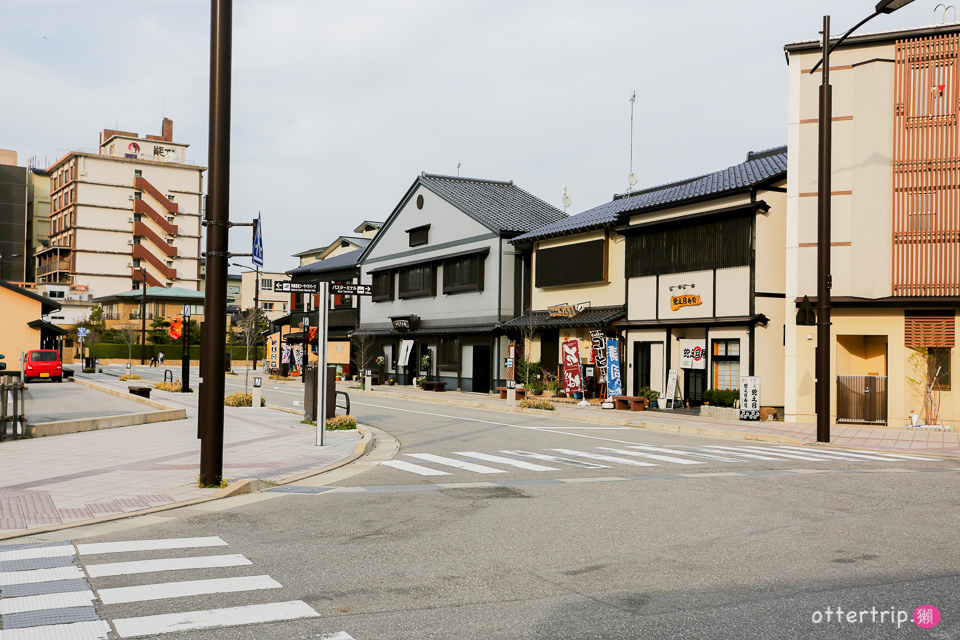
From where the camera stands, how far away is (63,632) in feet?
17.8

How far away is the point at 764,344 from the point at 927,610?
22171 millimetres

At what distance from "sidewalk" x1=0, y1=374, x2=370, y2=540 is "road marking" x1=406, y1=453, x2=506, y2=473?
49.9 inches

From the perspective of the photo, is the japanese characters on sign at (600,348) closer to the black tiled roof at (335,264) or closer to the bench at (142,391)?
the bench at (142,391)

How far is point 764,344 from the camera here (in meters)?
27.3

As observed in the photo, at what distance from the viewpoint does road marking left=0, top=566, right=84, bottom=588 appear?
262 inches

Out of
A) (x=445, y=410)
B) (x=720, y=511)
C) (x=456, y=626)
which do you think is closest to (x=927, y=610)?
(x=456, y=626)

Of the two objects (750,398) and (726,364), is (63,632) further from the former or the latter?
(726,364)

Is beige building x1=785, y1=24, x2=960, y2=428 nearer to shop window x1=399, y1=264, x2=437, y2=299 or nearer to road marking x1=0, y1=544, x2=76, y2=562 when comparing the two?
road marking x1=0, y1=544, x2=76, y2=562

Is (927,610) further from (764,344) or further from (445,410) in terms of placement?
(445,410)

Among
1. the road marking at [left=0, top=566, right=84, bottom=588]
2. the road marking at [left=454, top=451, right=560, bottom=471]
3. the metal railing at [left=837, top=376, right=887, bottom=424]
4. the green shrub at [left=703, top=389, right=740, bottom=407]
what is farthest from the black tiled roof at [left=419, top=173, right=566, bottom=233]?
the road marking at [left=0, top=566, right=84, bottom=588]

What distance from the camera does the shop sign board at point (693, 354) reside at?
1152 inches

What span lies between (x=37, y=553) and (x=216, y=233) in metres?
4.76

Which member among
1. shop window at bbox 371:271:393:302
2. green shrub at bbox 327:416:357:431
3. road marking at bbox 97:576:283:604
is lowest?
green shrub at bbox 327:416:357:431

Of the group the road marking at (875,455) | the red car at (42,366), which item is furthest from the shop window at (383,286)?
the road marking at (875,455)
